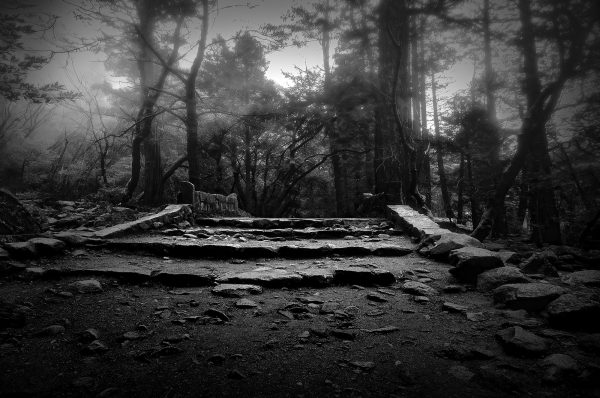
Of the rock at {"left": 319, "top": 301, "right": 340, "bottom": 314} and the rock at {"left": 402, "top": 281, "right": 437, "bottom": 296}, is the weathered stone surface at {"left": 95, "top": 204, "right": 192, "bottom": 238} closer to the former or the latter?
the rock at {"left": 319, "top": 301, "right": 340, "bottom": 314}

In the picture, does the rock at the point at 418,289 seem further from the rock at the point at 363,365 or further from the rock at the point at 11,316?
the rock at the point at 11,316

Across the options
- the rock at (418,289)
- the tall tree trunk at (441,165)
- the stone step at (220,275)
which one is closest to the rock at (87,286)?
the stone step at (220,275)

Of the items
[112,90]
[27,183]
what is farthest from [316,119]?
[27,183]

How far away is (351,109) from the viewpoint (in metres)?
11.8

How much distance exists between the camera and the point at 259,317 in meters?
2.32

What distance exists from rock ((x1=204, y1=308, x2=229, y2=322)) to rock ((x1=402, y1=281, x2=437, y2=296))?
1.72 meters

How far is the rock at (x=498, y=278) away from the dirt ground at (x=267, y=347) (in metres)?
0.15

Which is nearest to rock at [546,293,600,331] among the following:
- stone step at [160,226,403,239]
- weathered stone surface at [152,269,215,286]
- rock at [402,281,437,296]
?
rock at [402,281,437,296]

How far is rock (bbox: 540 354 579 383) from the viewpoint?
4.81 feet

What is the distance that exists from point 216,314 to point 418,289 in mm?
1874

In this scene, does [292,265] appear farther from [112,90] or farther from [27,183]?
[27,183]

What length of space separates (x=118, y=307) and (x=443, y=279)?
3119mm

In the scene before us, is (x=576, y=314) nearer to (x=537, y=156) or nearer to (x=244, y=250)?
(x=244, y=250)

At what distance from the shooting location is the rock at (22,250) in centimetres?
329
